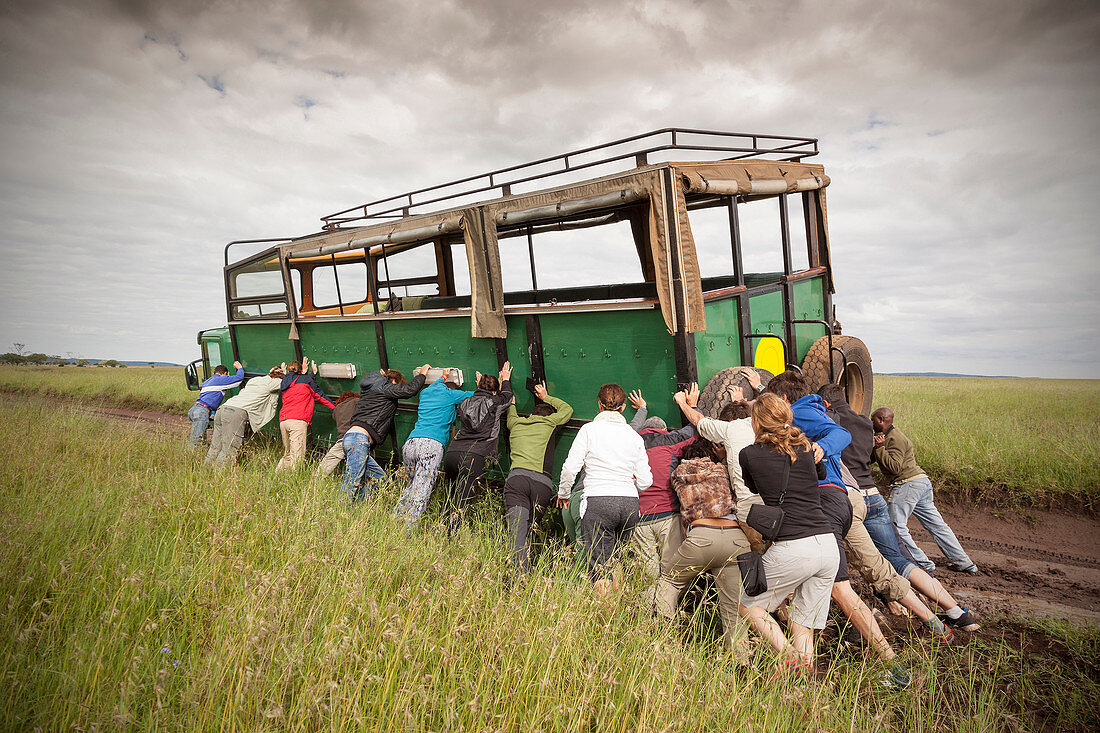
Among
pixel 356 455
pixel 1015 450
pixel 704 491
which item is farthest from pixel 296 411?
pixel 1015 450

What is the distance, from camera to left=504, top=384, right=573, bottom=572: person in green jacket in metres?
5.13

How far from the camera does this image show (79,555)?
3.93 meters

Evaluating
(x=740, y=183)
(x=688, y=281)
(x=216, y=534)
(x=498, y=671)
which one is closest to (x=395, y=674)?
(x=498, y=671)

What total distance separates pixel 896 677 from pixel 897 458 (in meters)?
2.43

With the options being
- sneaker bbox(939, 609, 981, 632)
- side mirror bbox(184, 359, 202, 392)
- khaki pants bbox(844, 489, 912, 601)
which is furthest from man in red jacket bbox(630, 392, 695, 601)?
side mirror bbox(184, 359, 202, 392)

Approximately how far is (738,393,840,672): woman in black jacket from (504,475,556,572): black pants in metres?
2.00

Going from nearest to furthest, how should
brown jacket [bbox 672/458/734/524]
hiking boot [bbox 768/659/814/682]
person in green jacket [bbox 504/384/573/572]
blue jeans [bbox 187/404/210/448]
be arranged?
hiking boot [bbox 768/659/814/682]
brown jacket [bbox 672/458/734/524]
person in green jacket [bbox 504/384/573/572]
blue jeans [bbox 187/404/210/448]

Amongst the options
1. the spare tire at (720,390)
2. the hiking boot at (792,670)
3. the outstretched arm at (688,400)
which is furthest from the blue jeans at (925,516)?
the hiking boot at (792,670)

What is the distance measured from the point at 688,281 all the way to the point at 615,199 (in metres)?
1.02

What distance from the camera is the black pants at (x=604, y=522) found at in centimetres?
447

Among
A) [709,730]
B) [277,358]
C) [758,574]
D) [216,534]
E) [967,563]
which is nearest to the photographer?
[709,730]

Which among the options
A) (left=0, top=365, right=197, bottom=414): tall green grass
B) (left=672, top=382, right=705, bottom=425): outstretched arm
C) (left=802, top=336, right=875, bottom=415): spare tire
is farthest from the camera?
(left=0, top=365, right=197, bottom=414): tall green grass

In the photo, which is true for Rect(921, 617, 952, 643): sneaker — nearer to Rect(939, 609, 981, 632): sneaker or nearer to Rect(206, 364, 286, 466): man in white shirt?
Rect(939, 609, 981, 632): sneaker

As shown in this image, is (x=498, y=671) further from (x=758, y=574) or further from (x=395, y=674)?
(x=758, y=574)
